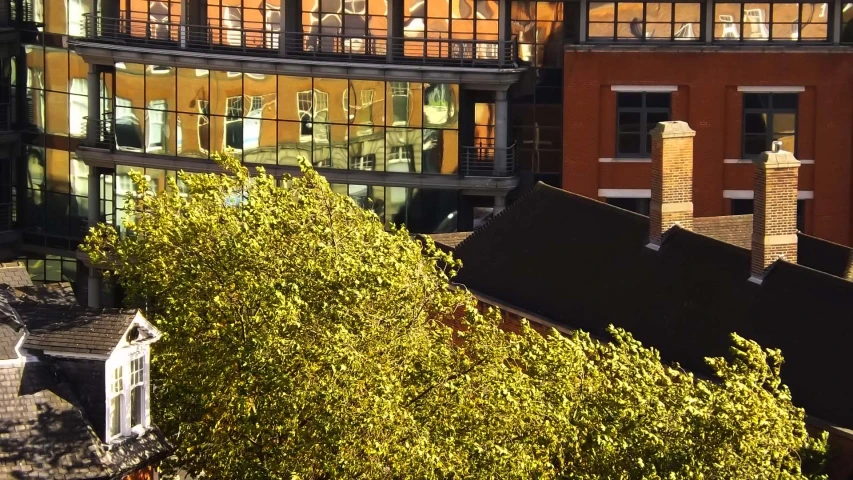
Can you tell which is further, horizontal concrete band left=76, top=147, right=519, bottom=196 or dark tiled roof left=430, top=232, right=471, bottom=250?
horizontal concrete band left=76, top=147, right=519, bottom=196

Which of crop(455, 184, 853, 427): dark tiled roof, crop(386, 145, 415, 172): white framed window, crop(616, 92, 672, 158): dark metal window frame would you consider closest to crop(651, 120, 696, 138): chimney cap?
crop(455, 184, 853, 427): dark tiled roof

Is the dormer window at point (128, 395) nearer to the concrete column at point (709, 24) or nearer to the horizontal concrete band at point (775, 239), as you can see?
the horizontal concrete band at point (775, 239)

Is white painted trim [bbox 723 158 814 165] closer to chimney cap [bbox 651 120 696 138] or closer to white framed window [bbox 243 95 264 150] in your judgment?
white framed window [bbox 243 95 264 150]

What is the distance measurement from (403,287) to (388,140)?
95.7 ft

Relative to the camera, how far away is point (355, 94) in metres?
63.2

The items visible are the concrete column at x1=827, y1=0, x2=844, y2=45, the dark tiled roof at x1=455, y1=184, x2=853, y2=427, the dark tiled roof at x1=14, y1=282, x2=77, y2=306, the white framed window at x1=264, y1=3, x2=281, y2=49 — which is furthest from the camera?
the white framed window at x1=264, y1=3, x2=281, y2=49

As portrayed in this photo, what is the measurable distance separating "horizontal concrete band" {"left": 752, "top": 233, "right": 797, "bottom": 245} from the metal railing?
21.3 meters

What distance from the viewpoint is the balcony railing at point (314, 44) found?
63.5 m

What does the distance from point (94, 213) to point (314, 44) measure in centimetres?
953

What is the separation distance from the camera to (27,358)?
33.8 metres

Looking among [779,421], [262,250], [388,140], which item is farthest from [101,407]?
[388,140]

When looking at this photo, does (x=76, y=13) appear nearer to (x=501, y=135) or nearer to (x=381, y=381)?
(x=501, y=135)

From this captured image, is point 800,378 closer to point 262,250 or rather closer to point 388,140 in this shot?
point 262,250

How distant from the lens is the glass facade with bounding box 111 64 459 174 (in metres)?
63.2
